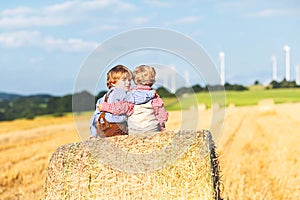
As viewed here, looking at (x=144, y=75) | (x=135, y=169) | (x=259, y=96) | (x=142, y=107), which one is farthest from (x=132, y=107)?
(x=259, y=96)

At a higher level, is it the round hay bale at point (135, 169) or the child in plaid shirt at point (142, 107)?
the child in plaid shirt at point (142, 107)

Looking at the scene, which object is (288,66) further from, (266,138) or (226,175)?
(226,175)

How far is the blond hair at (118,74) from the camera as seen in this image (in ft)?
18.6

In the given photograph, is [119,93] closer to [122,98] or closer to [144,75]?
[122,98]

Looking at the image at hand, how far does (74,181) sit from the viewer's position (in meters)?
5.89

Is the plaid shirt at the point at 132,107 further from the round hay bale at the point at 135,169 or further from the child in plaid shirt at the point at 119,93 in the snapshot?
the round hay bale at the point at 135,169

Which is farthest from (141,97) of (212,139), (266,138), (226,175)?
(266,138)

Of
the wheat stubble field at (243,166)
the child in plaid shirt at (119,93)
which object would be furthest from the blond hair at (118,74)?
the wheat stubble field at (243,166)

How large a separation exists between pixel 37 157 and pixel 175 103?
7869 mm

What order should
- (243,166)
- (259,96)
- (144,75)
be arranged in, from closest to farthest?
(144,75), (243,166), (259,96)

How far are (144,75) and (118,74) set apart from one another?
23 cm

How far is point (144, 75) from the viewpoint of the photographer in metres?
5.62

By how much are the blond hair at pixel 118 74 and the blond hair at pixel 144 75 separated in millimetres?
66

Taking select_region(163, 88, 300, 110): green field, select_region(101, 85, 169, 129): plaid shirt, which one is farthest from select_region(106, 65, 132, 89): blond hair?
select_region(163, 88, 300, 110): green field
